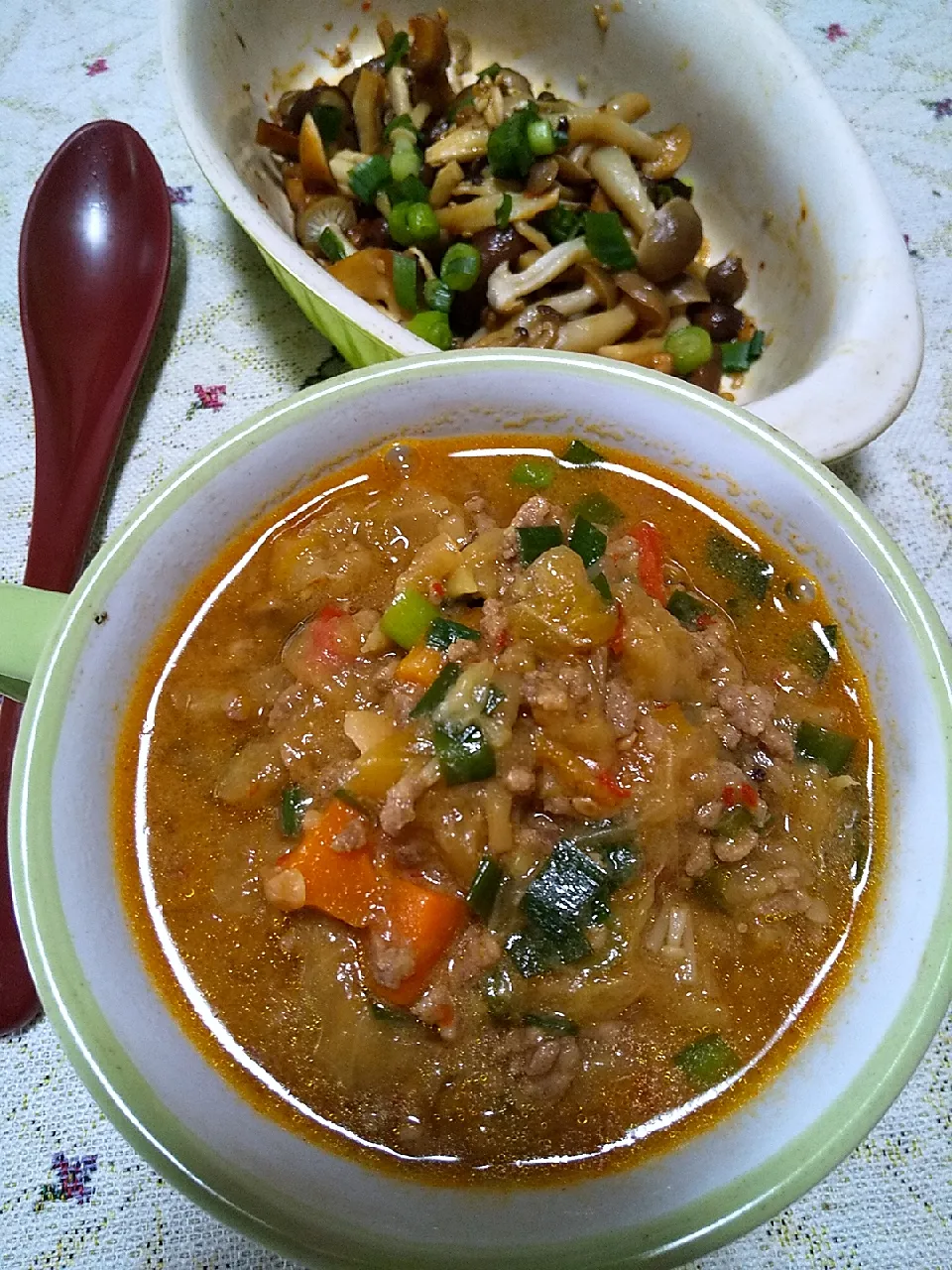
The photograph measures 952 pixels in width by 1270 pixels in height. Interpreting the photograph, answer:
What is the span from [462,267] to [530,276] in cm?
18

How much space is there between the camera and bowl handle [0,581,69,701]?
1.30 metres

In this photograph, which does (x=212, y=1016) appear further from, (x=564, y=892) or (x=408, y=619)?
(x=408, y=619)

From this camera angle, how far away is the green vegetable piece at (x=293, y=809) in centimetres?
141

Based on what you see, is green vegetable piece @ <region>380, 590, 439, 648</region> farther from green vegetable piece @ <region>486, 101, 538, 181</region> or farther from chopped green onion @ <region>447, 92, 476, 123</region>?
chopped green onion @ <region>447, 92, 476, 123</region>

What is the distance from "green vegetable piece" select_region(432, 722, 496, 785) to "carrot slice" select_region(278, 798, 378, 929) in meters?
0.16

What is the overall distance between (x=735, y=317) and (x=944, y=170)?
3.16 ft

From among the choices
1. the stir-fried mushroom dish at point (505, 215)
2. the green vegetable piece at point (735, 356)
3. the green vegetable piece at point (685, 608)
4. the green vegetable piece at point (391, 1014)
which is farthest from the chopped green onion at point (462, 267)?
the green vegetable piece at point (391, 1014)

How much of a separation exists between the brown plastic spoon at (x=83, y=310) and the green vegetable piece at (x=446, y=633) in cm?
109

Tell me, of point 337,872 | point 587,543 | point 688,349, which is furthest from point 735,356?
point 337,872

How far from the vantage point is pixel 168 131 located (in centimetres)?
285

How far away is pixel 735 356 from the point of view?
2518 mm

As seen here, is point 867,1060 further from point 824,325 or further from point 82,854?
point 824,325

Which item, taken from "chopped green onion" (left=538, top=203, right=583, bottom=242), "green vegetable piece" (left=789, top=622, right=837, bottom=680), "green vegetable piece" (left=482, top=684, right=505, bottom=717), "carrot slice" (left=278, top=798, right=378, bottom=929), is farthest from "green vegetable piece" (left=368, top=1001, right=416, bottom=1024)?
"chopped green onion" (left=538, top=203, right=583, bottom=242)

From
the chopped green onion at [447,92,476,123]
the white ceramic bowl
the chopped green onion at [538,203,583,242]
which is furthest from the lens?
the chopped green onion at [447,92,476,123]
